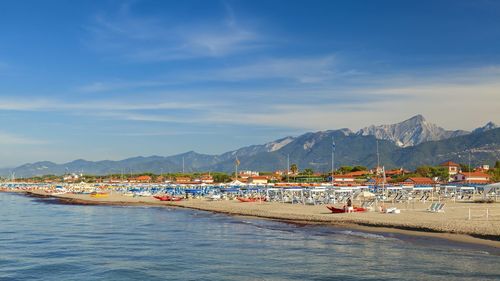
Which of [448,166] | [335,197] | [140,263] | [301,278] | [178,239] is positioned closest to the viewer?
[301,278]

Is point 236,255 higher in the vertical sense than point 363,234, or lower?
lower

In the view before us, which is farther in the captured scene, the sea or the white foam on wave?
the white foam on wave

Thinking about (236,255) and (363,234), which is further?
(363,234)

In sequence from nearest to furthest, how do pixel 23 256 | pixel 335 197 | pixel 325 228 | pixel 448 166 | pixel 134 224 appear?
pixel 23 256 < pixel 325 228 < pixel 134 224 < pixel 335 197 < pixel 448 166

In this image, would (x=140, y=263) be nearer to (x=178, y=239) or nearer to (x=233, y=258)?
(x=233, y=258)

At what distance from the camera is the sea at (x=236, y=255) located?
25.8 meters

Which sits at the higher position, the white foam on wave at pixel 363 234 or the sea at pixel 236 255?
the white foam on wave at pixel 363 234

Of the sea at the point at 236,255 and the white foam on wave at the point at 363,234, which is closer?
the sea at the point at 236,255

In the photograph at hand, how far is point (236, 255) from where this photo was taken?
104ft

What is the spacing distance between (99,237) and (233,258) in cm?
1519

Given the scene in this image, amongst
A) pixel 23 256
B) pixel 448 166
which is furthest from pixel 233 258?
pixel 448 166

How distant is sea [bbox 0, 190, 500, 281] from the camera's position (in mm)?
25828

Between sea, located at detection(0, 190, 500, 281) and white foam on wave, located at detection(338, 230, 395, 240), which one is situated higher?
white foam on wave, located at detection(338, 230, 395, 240)

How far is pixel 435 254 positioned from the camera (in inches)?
1164
